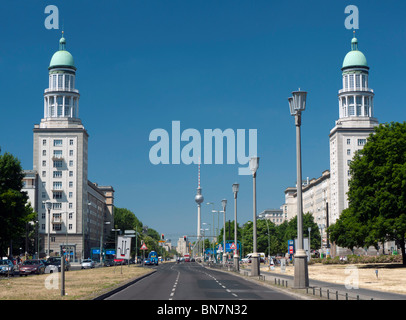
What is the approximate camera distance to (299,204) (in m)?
34.8

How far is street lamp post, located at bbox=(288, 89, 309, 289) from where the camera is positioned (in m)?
33.2

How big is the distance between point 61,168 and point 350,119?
76.2 metres

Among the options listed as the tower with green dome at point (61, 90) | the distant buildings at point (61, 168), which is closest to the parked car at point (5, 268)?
the distant buildings at point (61, 168)

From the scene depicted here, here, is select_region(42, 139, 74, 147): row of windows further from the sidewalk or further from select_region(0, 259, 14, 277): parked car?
the sidewalk

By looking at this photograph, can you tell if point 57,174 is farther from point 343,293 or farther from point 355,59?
point 343,293

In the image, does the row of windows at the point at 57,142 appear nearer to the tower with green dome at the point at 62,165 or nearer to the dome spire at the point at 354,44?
the tower with green dome at the point at 62,165

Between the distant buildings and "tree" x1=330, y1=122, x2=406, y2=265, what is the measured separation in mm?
88399

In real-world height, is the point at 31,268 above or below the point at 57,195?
below

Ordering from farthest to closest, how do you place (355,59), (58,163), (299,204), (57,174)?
(355,59) → (58,163) → (57,174) → (299,204)

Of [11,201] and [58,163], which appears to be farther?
[58,163]

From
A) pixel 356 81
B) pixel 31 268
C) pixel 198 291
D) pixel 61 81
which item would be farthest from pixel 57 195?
pixel 198 291

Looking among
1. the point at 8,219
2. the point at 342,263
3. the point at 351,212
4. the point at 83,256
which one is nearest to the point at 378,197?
the point at 351,212

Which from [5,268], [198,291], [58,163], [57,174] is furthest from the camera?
[58,163]
